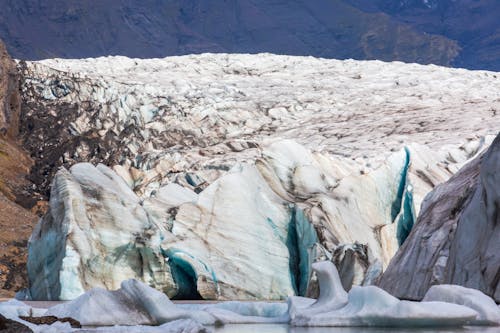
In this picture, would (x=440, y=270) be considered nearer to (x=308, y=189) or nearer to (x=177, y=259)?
(x=177, y=259)

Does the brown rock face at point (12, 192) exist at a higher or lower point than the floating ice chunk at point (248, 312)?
higher

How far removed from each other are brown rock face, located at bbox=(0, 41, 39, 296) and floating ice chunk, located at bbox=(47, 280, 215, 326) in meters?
17.1

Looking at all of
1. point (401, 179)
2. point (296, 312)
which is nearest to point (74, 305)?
point (296, 312)

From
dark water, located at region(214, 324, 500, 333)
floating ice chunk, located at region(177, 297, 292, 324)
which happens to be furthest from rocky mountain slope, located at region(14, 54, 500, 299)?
dark water, located at region(214, 324, 500, 333)

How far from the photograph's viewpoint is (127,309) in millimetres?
12234

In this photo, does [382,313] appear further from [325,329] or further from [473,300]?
[473,300]

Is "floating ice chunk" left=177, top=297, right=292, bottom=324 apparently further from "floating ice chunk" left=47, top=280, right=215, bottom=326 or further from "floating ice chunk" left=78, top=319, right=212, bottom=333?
"floating ice chunk" left=78, top=319, right=212, bottom=333

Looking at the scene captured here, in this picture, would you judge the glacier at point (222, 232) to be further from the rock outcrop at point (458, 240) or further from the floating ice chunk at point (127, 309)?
the floating ice chunk at point (127, 309)

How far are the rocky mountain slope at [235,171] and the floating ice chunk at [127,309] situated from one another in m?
6.39

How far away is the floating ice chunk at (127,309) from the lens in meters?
11.9

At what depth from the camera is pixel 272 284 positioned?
21234 mm

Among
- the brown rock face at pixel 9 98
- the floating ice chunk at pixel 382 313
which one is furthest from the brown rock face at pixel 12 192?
the floating ice chunk at pixel 382 313

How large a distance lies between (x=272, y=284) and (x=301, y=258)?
1267 millimetres

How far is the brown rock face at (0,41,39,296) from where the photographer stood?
31156 mm
